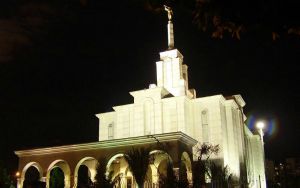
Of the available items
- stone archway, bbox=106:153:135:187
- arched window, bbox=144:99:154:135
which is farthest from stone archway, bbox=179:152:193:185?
arched window, bbox=144:99:154:135

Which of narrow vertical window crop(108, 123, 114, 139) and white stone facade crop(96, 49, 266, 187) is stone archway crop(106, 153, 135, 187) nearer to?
white stone facade crop(96, 49, 266, 187)

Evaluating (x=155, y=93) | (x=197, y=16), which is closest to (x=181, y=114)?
(x=155, y=93)

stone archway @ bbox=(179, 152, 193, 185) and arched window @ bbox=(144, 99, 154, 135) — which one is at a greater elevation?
arched window @ bbox=(144, 99, 154, 135)

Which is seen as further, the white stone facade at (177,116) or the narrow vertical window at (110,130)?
the narrow vertical window at (110,130)

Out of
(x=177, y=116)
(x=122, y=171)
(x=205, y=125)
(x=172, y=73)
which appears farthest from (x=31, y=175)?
(x=205, y=125)

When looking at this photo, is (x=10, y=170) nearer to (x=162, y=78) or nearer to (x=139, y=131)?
(x=139, y=131)

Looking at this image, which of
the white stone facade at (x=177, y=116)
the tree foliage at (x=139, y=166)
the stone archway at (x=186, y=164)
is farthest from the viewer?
the white stone facade at (x=177, y=116)

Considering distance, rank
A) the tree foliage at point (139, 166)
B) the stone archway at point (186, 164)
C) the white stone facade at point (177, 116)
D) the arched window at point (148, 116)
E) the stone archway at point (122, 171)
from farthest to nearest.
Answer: the arched window at point (148, 116)
the white stone facade at point (177, 116)
the stone archway at point (122, 171)
the stone archway at point (186, 164)
the tree foliage at point (139, 166)

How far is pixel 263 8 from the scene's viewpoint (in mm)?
7305

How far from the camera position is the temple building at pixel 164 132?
3055 centimetres

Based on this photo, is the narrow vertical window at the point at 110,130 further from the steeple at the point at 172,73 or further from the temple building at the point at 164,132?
the steeple at the point at 172,73

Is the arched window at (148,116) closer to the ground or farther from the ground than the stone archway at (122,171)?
farther from the ground

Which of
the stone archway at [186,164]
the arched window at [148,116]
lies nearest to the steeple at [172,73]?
the arched window at [148,116]

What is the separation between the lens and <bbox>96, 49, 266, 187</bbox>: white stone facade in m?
39.8
